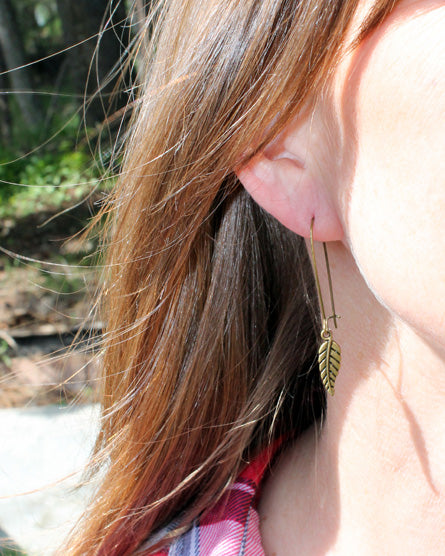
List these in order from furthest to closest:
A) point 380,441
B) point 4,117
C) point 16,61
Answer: point 4,117 → point 16,61 → point 380,441

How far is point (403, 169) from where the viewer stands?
0.80m

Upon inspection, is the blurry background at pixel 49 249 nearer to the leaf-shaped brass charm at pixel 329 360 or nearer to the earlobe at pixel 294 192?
the earlobe at pixel 294 192

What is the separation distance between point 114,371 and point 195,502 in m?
0.36

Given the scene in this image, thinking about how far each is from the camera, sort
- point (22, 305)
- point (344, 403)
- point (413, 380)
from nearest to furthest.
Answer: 1. point (413, 380)
2. point (344, 403)
3. point (22, 305)

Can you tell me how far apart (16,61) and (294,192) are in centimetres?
788

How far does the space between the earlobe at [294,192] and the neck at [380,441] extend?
102mm

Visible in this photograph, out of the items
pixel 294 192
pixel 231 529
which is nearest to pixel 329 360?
pixel 294 192

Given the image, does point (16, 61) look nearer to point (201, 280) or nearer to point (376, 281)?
point (201, 280)

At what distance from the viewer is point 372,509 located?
3.63 ft

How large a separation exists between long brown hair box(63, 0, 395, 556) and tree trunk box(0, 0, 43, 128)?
6.97 metres

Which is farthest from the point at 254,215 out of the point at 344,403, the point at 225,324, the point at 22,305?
the point at 22,305

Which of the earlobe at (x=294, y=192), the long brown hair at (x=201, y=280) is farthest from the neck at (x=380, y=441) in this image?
the long brown hair at (x=201, y=280)

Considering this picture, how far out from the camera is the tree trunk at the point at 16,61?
7.39m

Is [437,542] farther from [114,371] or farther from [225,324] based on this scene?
[114,371]
